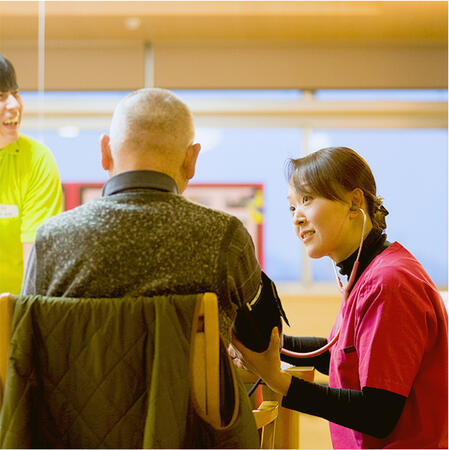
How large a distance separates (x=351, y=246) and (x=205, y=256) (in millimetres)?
478

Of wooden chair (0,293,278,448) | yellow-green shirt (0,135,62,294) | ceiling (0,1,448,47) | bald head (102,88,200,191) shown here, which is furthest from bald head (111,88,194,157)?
ceiling (0,1,448,47)

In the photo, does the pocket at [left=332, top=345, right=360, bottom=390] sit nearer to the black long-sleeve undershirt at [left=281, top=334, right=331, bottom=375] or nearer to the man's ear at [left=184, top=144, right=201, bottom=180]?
the black long-sleeve undershirt at [left=281, top=334, right=331, bottom=375]

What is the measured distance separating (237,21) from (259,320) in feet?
10.0

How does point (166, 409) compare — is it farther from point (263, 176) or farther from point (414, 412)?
point (263, 176)

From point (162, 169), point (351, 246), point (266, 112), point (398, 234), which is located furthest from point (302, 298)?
point (162, 169)

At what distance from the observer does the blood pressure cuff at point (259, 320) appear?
106 centimetres

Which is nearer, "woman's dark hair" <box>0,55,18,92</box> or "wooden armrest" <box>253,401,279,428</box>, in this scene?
"wooden armrest" <box>253,401,279,428</box>

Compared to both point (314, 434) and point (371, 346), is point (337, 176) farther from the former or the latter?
point (314, 434)

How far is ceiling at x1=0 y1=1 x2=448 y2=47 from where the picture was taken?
3484mm

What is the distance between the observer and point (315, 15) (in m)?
3.62

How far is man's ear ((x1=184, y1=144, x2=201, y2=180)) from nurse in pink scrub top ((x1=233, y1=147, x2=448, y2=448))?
32 centimetres

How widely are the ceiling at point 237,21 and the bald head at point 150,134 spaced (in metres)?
2.60

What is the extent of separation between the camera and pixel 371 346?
3.52 ft

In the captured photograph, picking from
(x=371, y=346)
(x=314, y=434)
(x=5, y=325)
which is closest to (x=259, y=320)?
(x=371, y=346)
